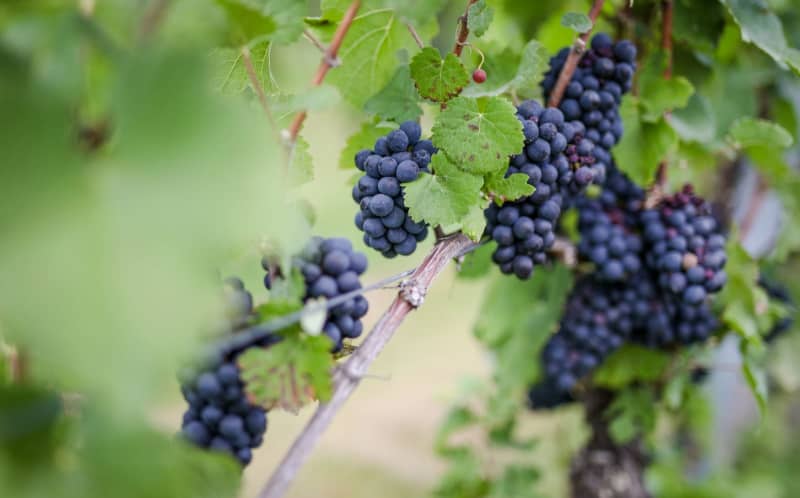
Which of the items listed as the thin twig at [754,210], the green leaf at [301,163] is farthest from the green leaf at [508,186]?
the thin twig at [754,210]

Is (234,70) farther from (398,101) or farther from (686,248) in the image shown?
(686,248)

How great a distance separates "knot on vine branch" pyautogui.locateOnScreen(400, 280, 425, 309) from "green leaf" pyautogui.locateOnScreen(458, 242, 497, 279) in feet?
1.46

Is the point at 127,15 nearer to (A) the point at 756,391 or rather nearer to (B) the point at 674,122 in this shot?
(B) the point at 674,122

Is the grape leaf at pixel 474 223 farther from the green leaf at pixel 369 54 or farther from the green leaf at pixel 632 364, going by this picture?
the green leaf at pixel 632 364

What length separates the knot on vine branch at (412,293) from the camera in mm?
861

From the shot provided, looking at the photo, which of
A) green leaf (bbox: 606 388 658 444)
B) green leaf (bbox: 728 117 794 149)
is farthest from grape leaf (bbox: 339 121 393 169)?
green leaf (bbox: 606 388 658 444)

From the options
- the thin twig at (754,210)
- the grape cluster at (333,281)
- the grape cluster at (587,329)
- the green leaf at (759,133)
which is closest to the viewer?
the grape cluster at (333,281)

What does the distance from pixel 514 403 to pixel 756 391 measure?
831mm

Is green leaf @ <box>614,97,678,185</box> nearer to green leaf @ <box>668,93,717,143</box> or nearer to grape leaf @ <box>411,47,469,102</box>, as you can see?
green leaf @ <box>668,93,717,143</box>

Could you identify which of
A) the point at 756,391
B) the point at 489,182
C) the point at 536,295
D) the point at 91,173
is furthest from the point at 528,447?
the point at 91,173

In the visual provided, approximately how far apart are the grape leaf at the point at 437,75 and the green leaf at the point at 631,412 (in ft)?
3.85

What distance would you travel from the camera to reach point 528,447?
2.01m

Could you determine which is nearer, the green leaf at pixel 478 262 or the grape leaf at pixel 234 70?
the grape leaf at pixel 234 70

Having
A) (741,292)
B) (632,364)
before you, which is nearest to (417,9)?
(741,292)
